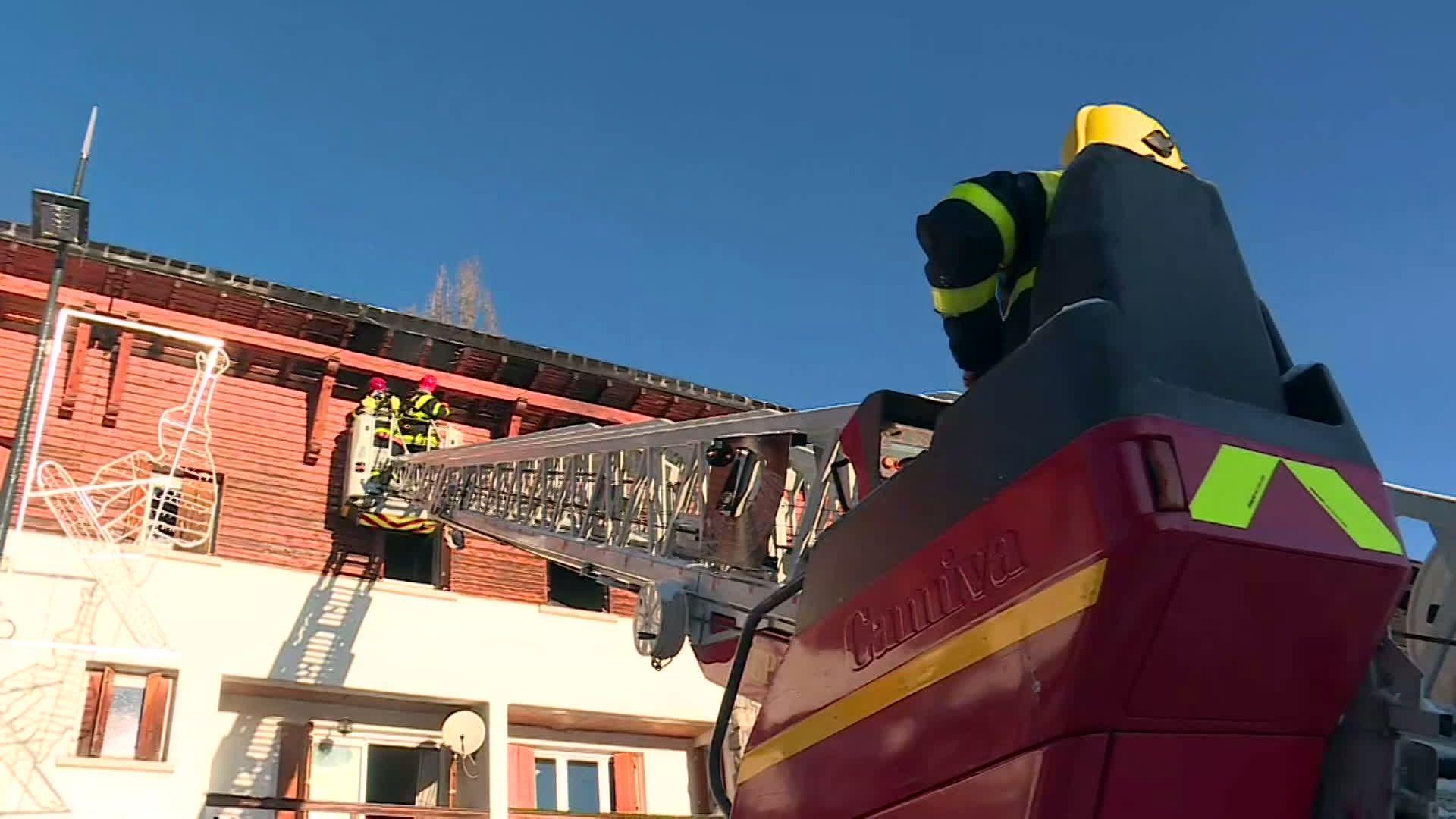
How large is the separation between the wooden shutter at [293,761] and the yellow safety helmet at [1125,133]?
10.0m

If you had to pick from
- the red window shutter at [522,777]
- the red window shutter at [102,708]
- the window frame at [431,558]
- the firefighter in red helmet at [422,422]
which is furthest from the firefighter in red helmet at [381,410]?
the red window shutter at [522,777]

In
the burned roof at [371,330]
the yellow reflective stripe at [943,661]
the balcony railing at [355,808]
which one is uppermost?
the burned roof at [371,330]

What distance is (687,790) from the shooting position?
13.2 meters

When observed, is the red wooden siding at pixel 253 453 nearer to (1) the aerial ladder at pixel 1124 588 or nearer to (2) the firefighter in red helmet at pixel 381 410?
(2) the firefighter in red helmet at pixel 381 410

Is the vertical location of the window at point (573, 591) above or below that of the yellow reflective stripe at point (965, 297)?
above

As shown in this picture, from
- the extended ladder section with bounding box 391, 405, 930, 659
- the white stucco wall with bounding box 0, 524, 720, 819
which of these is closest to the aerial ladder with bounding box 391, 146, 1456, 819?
the extended ladder section with bounding box 391, 405, 930, 659

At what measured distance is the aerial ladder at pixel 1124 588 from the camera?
6.46ft

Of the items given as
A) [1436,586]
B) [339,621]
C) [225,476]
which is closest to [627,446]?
[1436,586]

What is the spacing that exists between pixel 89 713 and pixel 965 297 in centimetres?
1004

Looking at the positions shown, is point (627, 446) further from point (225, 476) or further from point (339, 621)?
point (225, 476)

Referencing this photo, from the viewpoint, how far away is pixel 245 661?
11.0 meters

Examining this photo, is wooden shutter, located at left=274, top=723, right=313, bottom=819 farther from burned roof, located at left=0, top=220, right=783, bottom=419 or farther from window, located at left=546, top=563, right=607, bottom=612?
burned roof, located at left=0, top=220, right=783, bottom=419

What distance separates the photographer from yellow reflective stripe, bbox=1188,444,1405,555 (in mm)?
1969

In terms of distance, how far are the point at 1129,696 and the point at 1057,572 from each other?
235 millimetres
